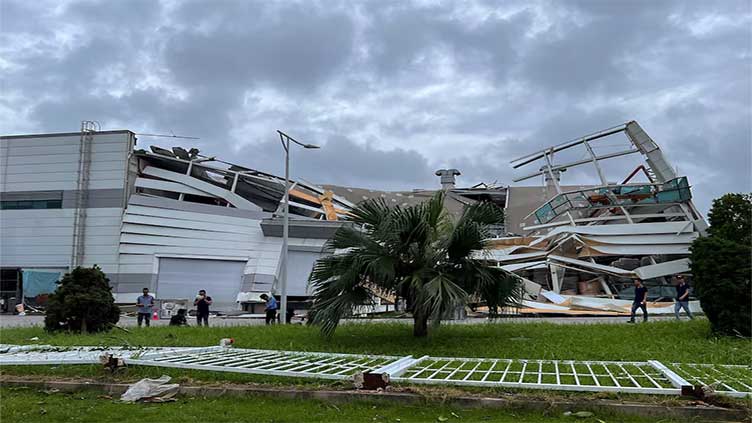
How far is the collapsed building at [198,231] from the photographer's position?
38.3 m

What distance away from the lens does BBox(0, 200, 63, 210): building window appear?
40.2 m

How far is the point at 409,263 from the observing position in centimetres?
1106

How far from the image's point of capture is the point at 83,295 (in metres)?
14.5

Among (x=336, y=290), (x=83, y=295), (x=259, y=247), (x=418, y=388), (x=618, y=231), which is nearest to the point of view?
(x=418, y=388)

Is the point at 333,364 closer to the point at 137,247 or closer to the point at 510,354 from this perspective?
the point at 510,354

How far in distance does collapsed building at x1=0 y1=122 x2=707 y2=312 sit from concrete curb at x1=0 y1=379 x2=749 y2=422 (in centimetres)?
3163

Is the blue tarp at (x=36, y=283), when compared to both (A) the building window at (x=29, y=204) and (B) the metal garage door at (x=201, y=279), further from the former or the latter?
(B) the metal garage door at (x=201, y=279)

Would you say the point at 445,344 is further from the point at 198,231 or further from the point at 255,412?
the point at 198,231

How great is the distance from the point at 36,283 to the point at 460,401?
39899 mm

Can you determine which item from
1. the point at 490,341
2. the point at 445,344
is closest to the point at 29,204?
the point at 445,344

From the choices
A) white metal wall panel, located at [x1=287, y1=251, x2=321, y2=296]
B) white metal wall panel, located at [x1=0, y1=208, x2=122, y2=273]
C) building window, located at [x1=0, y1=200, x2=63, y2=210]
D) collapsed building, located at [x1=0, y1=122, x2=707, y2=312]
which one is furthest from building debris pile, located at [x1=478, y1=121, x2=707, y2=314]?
building window, located at [x1=0, y1=200, x2=63, y2=210]

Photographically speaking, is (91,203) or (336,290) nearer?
(336,290)

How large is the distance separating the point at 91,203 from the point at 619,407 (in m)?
41.3

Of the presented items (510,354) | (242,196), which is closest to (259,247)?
(242,196)
